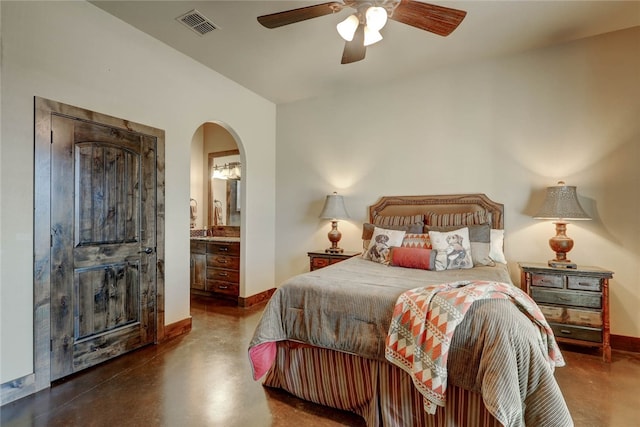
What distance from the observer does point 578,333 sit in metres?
2.72

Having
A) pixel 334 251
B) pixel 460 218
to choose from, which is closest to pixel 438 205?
pixel 460 218

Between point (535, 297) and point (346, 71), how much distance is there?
318 cm

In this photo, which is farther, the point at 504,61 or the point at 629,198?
the point at 504,61

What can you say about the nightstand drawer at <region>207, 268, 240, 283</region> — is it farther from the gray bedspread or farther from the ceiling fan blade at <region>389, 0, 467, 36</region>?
the ceiling fan blade at <region>389, 0, 467, 36</region>

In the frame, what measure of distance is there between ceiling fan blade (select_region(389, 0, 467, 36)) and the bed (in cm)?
169

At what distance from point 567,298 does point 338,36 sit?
326cm

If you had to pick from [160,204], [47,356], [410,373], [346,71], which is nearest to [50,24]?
[160,204]

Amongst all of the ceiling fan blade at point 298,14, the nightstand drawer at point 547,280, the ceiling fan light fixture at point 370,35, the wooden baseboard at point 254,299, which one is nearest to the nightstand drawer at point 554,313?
the nightstand drawer at point 547,280

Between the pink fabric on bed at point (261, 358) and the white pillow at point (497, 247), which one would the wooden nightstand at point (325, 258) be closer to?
the white pillow at point (497, 247)

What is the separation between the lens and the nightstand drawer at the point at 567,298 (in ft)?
8.79

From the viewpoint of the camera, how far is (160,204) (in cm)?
306

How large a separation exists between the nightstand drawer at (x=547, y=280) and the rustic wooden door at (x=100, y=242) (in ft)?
12.1

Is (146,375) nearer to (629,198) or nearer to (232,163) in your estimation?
(232,163)

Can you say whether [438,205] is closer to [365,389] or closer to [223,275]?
→ [365,389]
